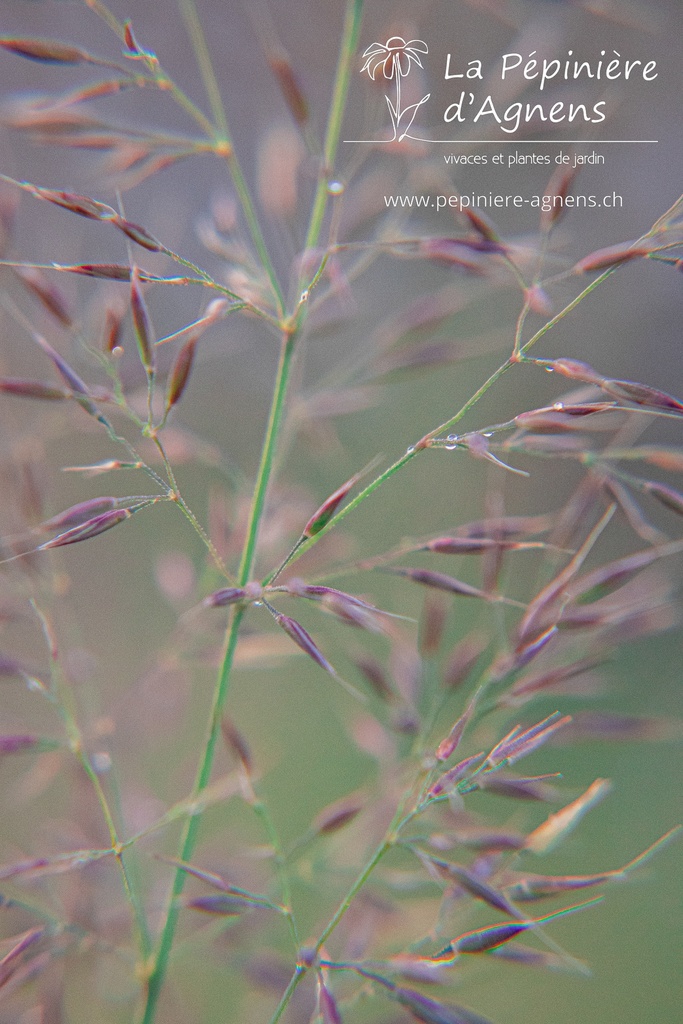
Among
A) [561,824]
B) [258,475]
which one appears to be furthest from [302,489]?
[561,824]

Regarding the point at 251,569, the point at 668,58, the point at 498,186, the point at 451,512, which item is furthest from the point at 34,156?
the point at 251,569

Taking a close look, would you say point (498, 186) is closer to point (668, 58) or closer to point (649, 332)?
point (649, 332)

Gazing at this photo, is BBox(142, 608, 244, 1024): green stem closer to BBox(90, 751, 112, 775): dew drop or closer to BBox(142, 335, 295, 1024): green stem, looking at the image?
BBox(142, 335, 295, 1024): green stem

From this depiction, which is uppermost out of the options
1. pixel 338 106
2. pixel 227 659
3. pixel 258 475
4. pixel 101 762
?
pixel 338 106

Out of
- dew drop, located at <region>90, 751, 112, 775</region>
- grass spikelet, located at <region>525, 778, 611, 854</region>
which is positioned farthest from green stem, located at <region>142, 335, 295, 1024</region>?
grass spikelet, located at <region>525, 778, 611, 854</region>

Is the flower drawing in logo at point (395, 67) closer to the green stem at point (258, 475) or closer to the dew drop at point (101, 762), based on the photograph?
the green stem at point (258, 475)

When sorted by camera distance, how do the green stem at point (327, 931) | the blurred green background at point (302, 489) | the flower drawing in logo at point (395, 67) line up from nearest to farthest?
the green stem at point (327, 931), the flower drawing in logo at point (395, 67), the blurred green background at point (302, 489)

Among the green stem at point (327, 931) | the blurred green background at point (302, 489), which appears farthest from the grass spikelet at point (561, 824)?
the blurred green background at point (302, 489)

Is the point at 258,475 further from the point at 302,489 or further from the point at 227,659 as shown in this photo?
the point at 302,489
